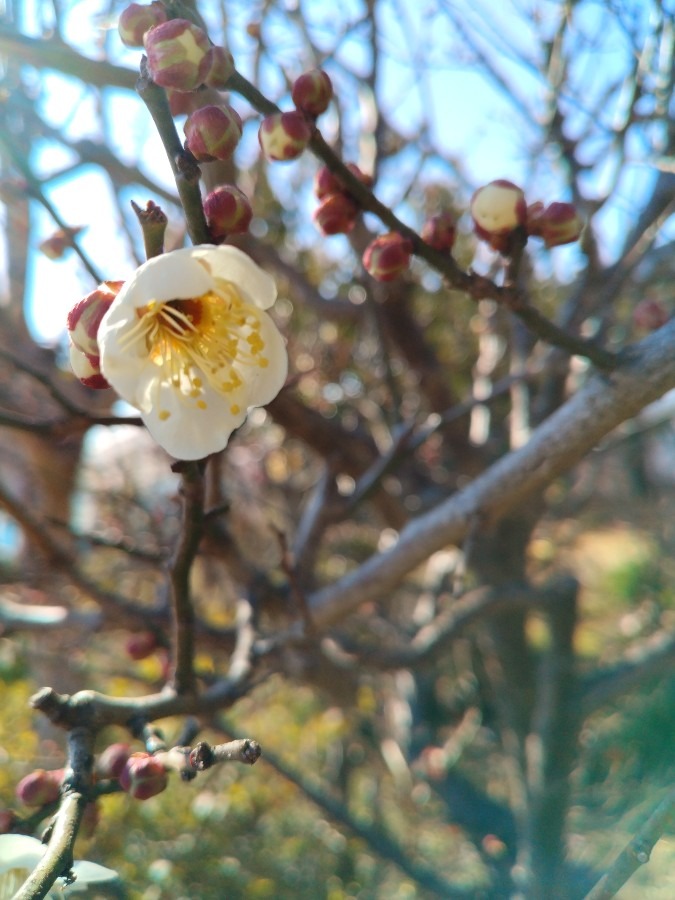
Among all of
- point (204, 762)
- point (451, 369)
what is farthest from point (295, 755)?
point (204, 762)

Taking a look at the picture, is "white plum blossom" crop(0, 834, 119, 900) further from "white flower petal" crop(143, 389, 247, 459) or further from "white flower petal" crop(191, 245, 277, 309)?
"white flower petal" crop(191, 245, 277, 309)

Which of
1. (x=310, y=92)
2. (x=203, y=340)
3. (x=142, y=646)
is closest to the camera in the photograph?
(x=310, y=92)

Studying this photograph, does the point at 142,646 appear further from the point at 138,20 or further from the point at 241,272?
the point at 138,20

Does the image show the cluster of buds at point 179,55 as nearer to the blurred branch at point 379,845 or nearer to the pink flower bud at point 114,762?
the pink flower bud at point 114,762

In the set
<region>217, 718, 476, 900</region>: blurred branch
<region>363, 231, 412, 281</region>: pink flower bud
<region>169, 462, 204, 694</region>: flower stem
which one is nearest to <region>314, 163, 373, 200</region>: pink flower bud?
<region>363, 231, 412, 281</region>: pink flower bud

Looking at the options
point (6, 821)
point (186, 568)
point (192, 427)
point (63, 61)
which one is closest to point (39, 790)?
point (6, 821)
